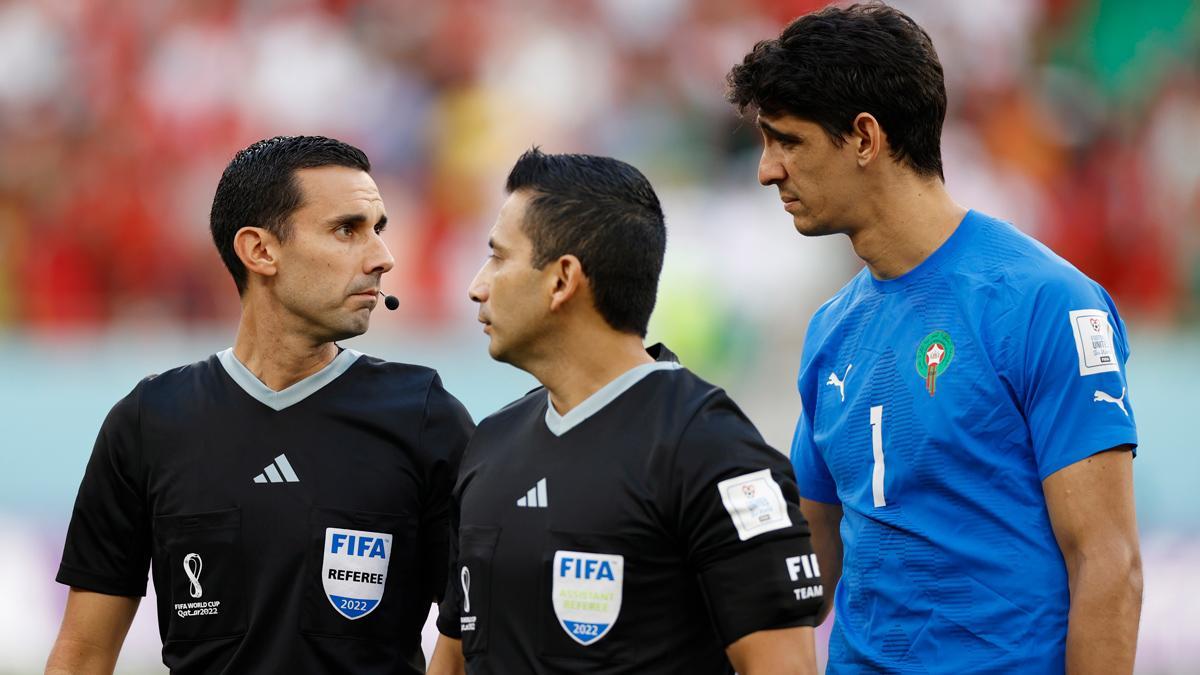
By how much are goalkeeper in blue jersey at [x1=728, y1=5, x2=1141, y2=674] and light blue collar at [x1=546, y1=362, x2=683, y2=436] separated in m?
0.57

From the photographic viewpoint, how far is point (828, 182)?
3.40 m

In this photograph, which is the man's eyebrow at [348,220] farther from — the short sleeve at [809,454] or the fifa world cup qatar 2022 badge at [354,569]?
the short sleeve at [809,454]

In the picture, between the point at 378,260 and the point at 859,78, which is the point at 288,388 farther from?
the point at 859,78

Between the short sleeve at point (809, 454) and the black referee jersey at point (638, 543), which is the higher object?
the short sleeve at point (809, 454)

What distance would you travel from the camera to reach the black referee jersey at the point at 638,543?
9.18ft

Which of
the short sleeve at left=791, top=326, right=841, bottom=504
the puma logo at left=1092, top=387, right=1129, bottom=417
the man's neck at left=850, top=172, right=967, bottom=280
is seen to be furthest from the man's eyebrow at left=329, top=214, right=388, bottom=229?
the puma logo at left=1092, top=387, right=1129, bottom=417

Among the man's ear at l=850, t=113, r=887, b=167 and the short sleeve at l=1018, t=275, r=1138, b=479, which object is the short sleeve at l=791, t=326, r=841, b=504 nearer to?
the man's ear at l=850, t=113, r=887, b=167

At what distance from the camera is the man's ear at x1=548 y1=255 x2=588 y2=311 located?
119 inches

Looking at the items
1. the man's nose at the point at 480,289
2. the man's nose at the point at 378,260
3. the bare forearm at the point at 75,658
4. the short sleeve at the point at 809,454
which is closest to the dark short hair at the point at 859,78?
the short sleeve at the point at 809,454

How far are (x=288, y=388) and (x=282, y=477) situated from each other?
8.5 inches

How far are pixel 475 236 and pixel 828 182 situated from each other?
6.81 m

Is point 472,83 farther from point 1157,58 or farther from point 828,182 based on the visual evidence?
point 828,182

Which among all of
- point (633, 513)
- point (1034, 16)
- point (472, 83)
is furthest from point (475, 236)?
point (633, 513)

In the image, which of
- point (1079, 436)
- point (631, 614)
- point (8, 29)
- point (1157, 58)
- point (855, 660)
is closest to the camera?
point (631, 614)
